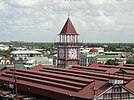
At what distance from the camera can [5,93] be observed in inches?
2261

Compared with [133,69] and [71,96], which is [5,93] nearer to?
[71,96]

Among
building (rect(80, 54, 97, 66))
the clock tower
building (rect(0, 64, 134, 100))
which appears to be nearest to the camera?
building (rect(0, 64, 134, 100))

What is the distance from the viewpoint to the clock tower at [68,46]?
8238cm

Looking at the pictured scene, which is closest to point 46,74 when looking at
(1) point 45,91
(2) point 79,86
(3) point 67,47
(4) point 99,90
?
(1) point 45,91

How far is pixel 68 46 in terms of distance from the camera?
8269 centimetres

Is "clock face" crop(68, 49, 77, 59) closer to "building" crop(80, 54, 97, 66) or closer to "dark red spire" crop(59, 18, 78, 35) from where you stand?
"dark red spire" crop(59, 18, 78, 35)

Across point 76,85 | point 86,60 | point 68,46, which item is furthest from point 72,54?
point 86,60

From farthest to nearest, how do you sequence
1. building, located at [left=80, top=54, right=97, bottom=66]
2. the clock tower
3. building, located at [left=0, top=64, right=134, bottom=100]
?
building, located at [left=80, top=54, right=97, bottom=66] → the clock tower → building, located at [left=0, top=64, right=134, bottom=100]

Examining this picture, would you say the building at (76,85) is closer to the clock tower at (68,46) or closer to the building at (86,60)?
the clock tower at (68,46)

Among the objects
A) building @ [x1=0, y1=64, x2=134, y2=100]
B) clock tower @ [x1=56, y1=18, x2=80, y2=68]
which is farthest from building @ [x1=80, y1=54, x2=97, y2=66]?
building @ [x1=0, y1=64, x2=134, y2=100]

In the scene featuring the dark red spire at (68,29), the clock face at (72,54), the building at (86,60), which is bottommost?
the building at (86,60)

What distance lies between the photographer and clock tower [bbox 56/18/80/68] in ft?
270

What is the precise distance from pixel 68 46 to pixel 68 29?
3.95 m

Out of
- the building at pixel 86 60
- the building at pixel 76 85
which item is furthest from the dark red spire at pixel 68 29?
the building at pixel 86 60
